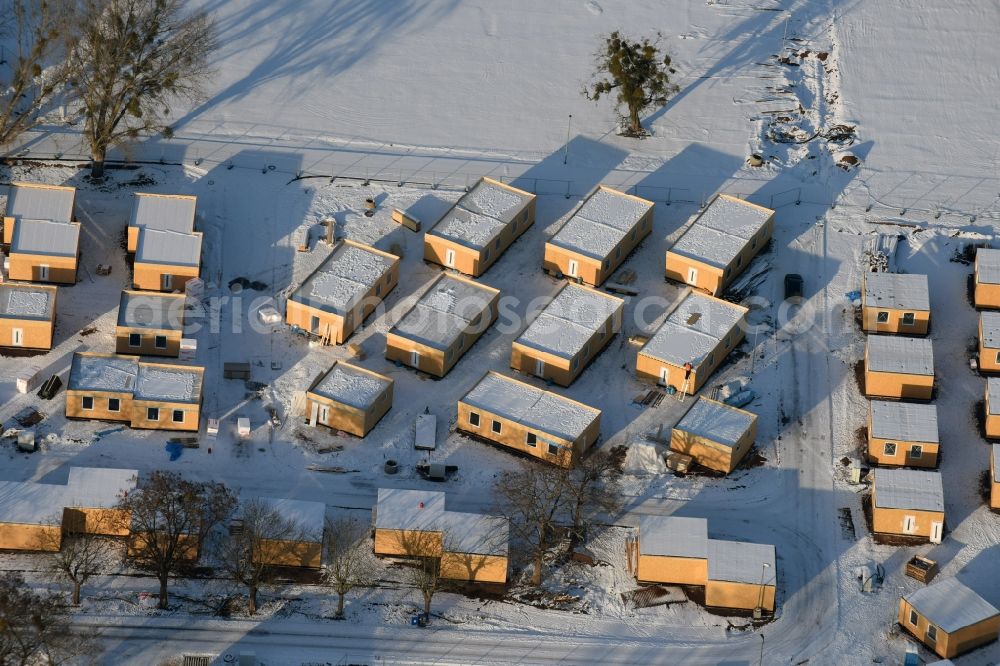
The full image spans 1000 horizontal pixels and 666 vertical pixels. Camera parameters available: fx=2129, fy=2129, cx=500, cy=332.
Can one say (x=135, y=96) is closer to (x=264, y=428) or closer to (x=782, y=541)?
(x=264, y=428)

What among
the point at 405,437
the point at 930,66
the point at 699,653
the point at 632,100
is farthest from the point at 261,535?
the point at 930,66

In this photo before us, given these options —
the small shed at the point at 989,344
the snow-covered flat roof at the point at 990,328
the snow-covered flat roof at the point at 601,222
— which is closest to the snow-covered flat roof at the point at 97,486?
the snow-covered flat roof at the point at 601,222

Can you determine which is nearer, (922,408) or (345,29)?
(922,408)

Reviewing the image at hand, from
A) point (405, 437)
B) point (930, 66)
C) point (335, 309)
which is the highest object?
point (930, 66)

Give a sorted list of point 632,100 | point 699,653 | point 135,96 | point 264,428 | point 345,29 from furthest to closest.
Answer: point 345,29, point 632,100, point 135,96, point 264,428, point 699,653

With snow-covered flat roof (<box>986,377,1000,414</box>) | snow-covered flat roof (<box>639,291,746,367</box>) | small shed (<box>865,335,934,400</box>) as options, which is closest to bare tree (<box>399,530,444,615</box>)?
snow-covered flat roof (<box>639,291,746,367</box>)

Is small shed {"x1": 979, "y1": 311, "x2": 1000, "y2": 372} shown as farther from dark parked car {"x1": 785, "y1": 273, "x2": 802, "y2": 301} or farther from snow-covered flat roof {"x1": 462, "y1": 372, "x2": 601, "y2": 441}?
snow-covered flat roof {"x1": 462, "y1": 372, "x2": 601, "y2": 441}

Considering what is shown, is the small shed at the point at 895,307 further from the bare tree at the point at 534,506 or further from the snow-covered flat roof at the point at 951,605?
the bare tree at the point at 534,506
